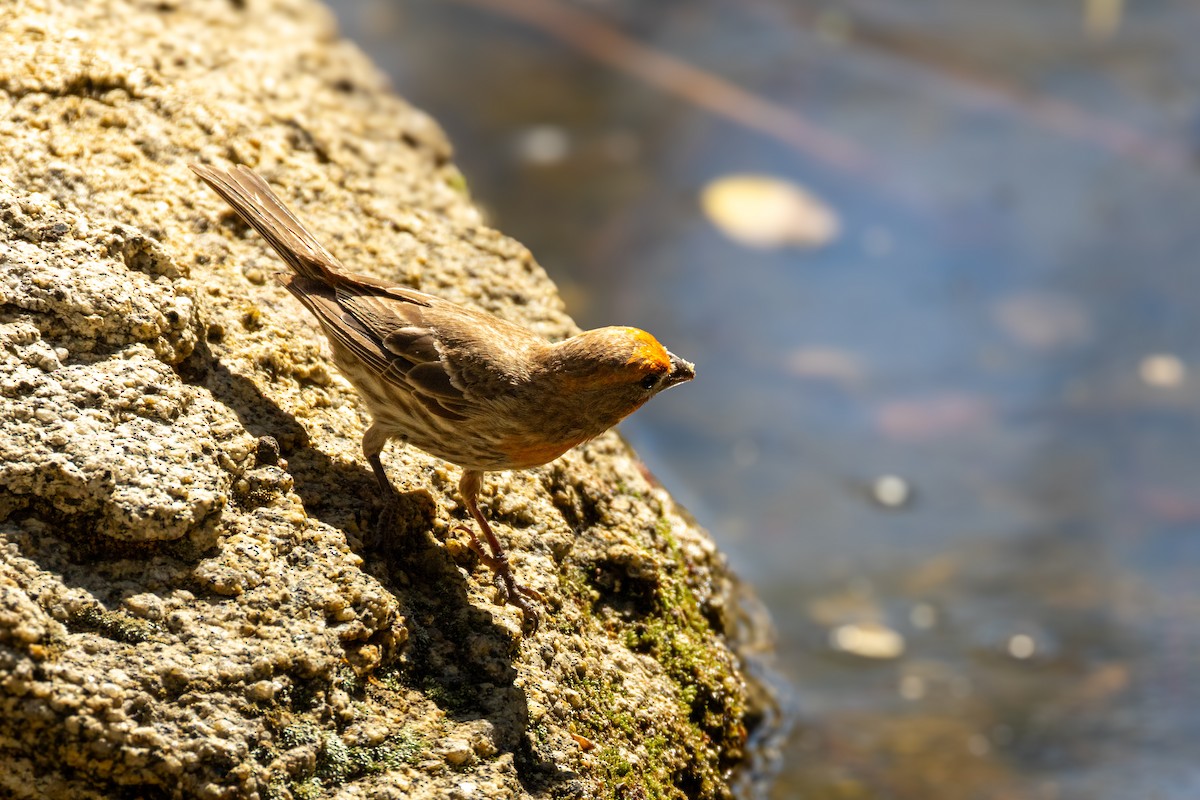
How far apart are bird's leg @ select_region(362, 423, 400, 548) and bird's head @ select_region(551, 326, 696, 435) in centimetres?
60

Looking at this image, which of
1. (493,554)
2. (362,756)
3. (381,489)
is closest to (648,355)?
(493,554)

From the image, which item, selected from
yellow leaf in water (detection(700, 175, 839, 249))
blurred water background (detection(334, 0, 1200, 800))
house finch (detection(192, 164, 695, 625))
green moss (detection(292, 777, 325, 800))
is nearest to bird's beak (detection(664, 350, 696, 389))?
house finch (detection(192, 164, 695, 625))

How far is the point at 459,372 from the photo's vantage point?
3977 millimetres

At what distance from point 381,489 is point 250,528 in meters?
0.51

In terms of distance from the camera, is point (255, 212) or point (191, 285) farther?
point (255, 212)

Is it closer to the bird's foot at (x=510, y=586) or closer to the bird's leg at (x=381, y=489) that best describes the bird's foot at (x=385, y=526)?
the bird's leg at (x=381, y=489)

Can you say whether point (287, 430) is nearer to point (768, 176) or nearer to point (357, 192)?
point (357, 192)

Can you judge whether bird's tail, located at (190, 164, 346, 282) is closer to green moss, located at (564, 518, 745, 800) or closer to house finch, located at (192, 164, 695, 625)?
house finch, located at (192, 164, 695, 625)

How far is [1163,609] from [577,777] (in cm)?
465

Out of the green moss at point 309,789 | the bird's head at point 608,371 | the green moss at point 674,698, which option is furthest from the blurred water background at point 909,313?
the green moss at point 309,789

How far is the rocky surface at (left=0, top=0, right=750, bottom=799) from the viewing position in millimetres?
2936

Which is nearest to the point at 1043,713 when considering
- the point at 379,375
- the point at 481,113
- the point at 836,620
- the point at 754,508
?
the point at 836,620

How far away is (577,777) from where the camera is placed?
137 inches

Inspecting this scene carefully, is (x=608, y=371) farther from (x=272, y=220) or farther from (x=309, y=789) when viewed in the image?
(x=309, y=789)
